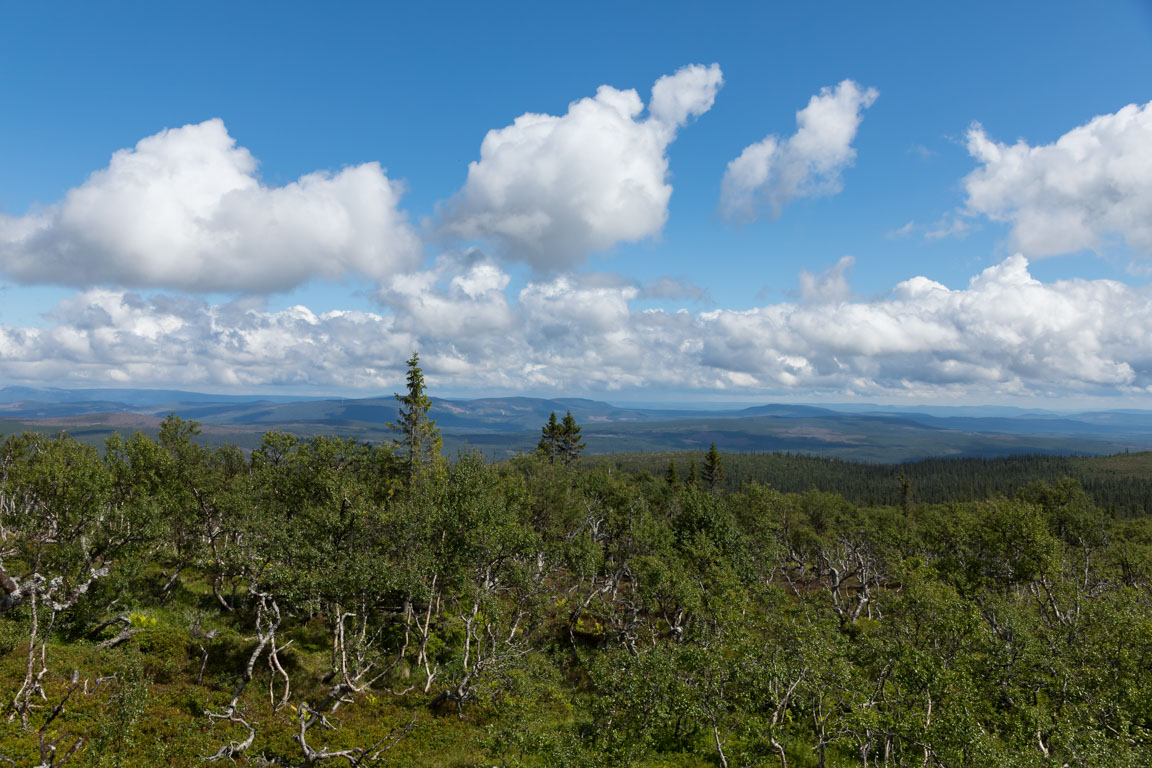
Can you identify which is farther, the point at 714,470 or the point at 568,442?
the point at 714,470

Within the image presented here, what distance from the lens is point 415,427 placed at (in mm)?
65750

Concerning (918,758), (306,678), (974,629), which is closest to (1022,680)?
(974,629)

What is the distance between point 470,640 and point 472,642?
68.3 inches

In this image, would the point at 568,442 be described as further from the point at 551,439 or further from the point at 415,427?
the point at 415,427

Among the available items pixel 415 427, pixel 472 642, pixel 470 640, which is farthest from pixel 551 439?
pixel 470 640

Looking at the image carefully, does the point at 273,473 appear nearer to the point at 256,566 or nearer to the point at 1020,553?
the point at 256,566

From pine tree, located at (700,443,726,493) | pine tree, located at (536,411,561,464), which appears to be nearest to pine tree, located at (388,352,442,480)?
pine tree, located at (536,411,561,464)

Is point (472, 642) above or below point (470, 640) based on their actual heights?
below

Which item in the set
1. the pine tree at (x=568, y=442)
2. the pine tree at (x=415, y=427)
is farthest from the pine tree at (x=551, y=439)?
the pine tree at (x=415, y=427)

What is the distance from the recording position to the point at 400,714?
32.2 meters

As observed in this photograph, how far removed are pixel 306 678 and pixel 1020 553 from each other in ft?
207

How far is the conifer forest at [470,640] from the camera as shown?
23.2 meters

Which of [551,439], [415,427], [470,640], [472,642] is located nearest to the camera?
[470,640]

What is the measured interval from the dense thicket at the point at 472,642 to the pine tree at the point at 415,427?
3.03 meters
